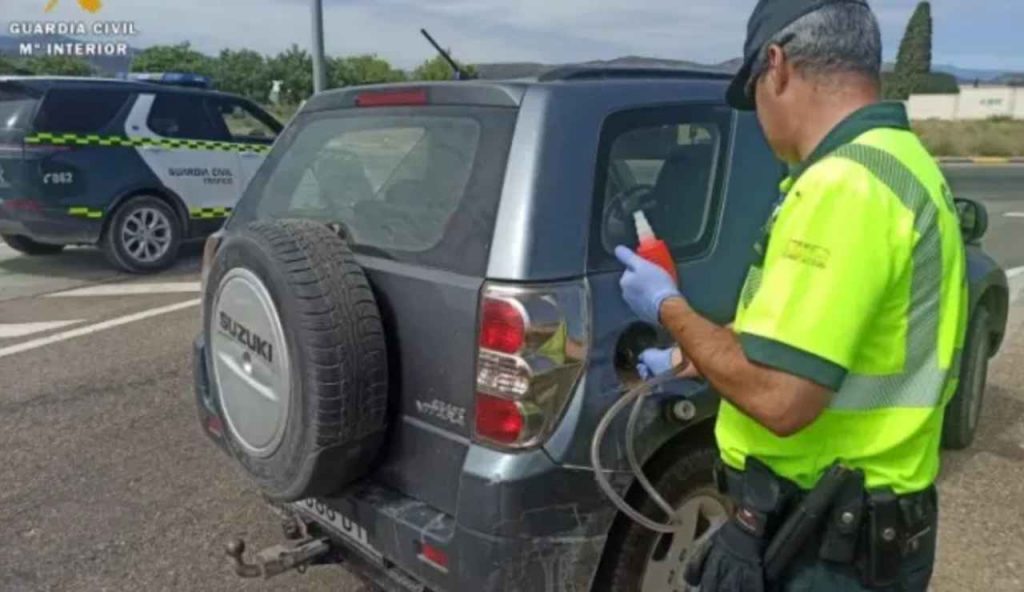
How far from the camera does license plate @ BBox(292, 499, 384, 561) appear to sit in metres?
2.48

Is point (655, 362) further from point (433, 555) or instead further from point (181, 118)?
point (181, 118)

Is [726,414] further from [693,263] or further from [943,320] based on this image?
[693,263]

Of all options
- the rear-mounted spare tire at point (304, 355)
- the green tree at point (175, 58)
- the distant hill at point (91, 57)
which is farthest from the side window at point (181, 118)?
the green tree at point (175, 58)

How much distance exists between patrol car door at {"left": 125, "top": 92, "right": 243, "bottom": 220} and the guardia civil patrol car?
11 mm

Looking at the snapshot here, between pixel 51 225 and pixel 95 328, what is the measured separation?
213 cm

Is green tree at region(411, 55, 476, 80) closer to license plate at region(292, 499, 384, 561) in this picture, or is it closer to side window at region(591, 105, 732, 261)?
side window at region(591, 105, 732, 261)

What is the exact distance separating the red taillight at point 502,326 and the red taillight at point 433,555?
56 cm

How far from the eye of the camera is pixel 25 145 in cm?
765

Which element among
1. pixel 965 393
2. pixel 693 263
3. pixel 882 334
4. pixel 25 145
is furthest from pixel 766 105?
pixel 25 145

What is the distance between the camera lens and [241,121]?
957cm

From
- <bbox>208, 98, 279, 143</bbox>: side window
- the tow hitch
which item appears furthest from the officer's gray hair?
<bbox>208, 98, 279, 143</bbox>: side window

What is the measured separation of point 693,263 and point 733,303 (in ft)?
0.65

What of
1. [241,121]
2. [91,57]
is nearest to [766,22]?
[241,121]

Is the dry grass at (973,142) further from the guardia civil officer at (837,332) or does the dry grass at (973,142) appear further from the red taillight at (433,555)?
the guardia civil officer at (837,332)
